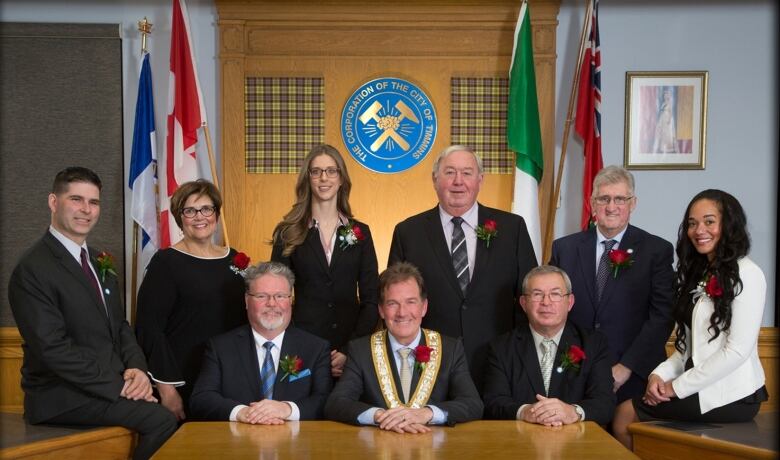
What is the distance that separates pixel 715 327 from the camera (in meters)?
3.22

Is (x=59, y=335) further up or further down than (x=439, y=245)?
further down

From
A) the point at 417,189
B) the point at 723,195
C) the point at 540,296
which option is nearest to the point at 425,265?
the point at 540,296

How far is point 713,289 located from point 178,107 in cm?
353

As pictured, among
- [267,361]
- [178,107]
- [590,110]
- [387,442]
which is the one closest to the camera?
[387,442]

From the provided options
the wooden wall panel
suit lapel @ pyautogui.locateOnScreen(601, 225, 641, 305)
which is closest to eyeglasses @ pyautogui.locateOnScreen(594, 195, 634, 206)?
suit lapel @ pyautogui.locateOnScreen(601, 225, 641, 305)

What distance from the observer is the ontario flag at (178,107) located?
5094 millimetres

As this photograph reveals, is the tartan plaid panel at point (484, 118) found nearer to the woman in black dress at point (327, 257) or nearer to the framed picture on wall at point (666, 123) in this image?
the framed picture on wall at point (666, 123)

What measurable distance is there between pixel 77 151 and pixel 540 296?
12.1ft

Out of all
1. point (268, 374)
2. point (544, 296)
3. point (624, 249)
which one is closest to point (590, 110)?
point (624, 249)

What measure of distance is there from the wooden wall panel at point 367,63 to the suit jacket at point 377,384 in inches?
94.1

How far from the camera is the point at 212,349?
3217 mm

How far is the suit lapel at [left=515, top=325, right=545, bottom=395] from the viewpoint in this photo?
3260 millimetres

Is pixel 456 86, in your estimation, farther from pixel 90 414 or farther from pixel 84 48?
pixel 90 414

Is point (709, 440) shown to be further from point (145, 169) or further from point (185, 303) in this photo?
point (145, 169)
